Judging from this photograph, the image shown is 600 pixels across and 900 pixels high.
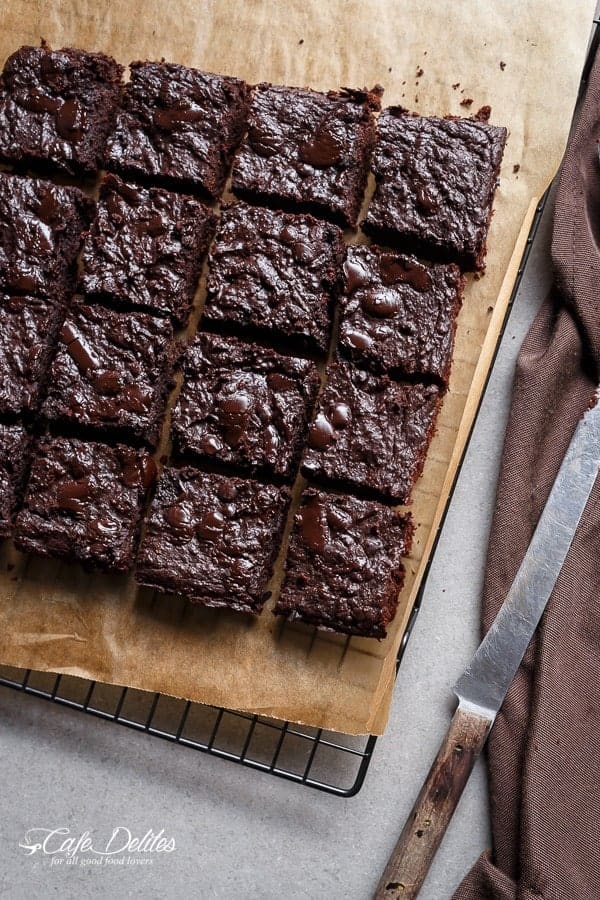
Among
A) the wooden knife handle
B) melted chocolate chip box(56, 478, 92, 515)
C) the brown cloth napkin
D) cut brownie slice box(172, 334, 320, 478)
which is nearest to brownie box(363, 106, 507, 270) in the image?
the brown cloth napkin

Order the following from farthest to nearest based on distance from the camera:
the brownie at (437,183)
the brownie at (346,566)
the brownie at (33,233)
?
the brownie at (33,233) → the brownie at (437,183) → the brownie at (346,566)

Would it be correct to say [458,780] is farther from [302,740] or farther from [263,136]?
[263,136]

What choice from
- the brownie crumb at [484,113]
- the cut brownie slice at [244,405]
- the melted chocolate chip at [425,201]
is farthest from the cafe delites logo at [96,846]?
the brownie crumb at [484,113]

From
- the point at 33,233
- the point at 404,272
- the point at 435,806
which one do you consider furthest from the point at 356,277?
the point at 435,806

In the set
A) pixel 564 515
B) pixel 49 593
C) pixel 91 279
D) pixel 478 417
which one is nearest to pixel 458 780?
pixel 564 515

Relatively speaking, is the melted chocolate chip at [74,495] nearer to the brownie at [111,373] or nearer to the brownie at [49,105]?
the brownie at [111,373]

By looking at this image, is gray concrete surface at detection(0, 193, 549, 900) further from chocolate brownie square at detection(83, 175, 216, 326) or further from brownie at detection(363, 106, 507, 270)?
chocolate brownie square at detection(83, 175, 216, 326)
